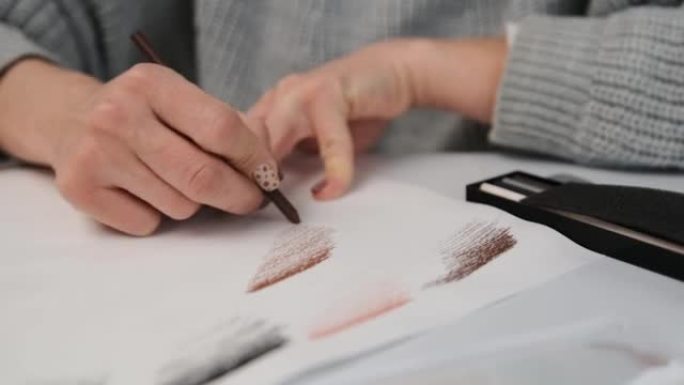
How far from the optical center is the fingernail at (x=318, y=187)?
20.8 inches

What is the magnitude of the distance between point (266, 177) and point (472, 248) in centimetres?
12

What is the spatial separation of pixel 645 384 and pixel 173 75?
27 centimetres

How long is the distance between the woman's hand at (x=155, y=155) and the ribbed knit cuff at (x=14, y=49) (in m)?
0.16

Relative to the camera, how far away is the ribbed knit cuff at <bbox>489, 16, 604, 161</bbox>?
0.56 metres

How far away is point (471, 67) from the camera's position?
2.08ft

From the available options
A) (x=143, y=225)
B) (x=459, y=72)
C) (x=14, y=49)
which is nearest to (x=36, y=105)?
(x=14, y=49)

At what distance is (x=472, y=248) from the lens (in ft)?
1.36

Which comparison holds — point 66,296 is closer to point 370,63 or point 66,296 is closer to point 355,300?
point 355,300

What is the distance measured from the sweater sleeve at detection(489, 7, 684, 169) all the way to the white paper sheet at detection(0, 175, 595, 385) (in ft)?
0.41

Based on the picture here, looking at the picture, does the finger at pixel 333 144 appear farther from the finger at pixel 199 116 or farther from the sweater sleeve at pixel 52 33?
the sweater sleeve at pixel 52 33

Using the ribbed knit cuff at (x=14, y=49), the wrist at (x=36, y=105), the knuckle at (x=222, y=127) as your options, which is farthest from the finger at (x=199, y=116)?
the ribbed knit cuff at (x=14, y=49)

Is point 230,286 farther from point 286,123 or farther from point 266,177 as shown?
point 286,123

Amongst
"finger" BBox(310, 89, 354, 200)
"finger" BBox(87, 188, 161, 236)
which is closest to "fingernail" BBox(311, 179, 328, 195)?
"finger" BBox(310, 89, 354, 200)

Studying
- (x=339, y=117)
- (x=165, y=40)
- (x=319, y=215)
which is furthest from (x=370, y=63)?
(x=165, y=40)
